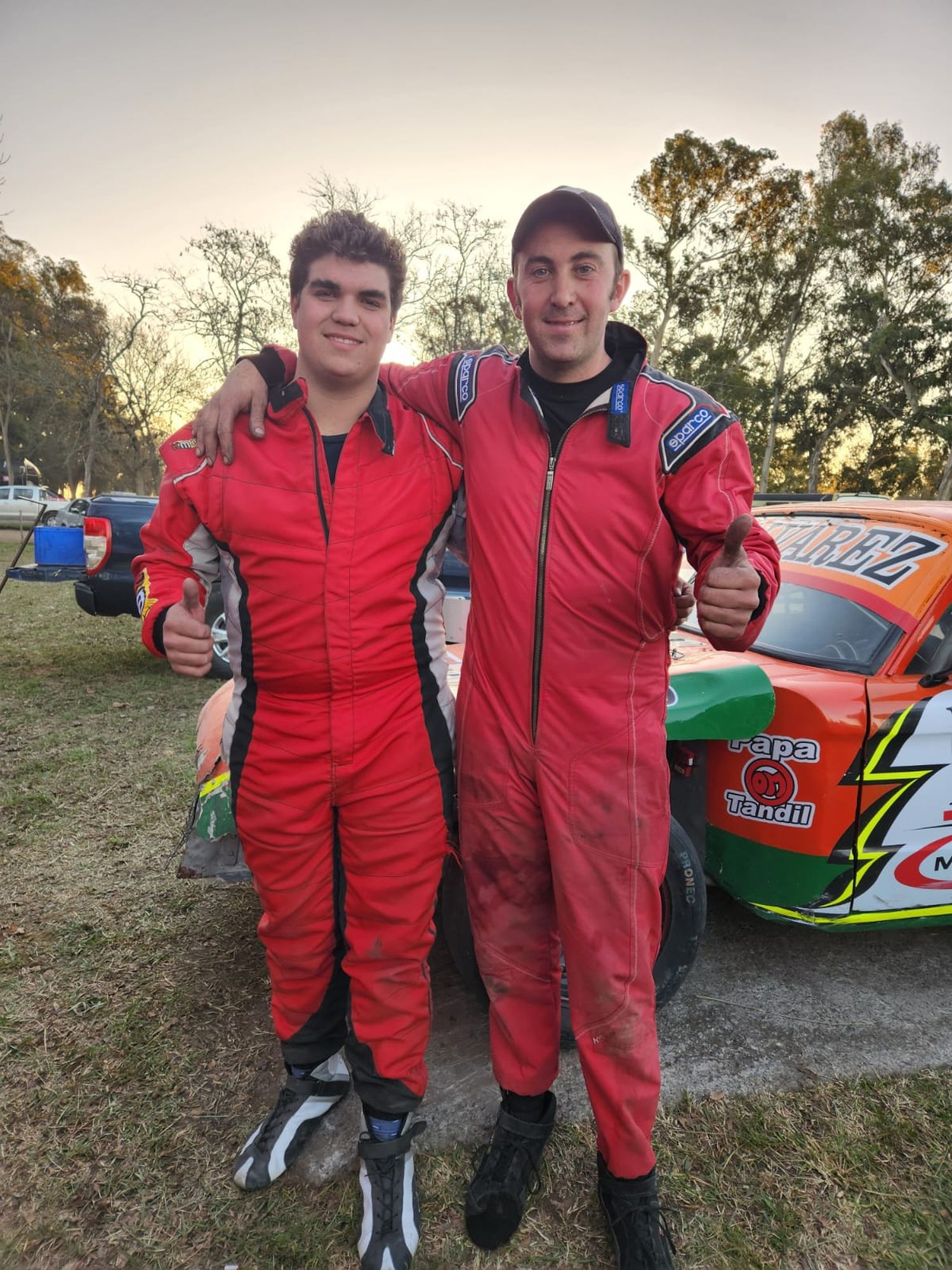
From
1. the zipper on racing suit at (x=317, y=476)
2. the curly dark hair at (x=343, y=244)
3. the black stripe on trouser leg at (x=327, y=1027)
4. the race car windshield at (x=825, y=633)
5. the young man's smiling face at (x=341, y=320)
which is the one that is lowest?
the black stripe on trouser leg at (x=327, y=1027)

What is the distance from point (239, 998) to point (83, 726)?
3.33 m

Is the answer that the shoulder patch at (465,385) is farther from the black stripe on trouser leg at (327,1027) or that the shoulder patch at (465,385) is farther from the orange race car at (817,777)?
the black stripe on trouser leg at (327,1027)

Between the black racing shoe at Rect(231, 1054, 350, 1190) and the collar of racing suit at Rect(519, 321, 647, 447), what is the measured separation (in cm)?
190

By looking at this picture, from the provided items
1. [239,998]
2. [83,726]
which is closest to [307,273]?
[239,998]

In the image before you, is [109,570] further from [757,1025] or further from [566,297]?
[757,1025]

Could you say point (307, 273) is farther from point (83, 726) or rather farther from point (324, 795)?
point (83, 726)

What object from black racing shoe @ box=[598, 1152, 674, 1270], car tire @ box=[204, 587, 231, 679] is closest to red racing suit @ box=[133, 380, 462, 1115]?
black racing shoe @ box=[598, 1152, 674, 1270]

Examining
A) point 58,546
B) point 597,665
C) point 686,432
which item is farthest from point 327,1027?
point 58,546

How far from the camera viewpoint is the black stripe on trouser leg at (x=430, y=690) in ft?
6.32

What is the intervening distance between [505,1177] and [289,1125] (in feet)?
1.96

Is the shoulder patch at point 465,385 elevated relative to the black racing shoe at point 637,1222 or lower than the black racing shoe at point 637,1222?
elevated

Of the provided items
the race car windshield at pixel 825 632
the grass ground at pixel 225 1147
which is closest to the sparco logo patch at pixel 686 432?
the race car windshield at pixel 825 632

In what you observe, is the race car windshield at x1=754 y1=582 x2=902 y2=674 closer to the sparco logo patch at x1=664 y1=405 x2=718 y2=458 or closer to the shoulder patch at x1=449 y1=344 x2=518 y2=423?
the sparco logo patch at x1=664 y1=405 x2=718 y2=458

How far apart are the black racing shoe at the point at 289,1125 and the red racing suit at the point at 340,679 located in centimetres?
26
